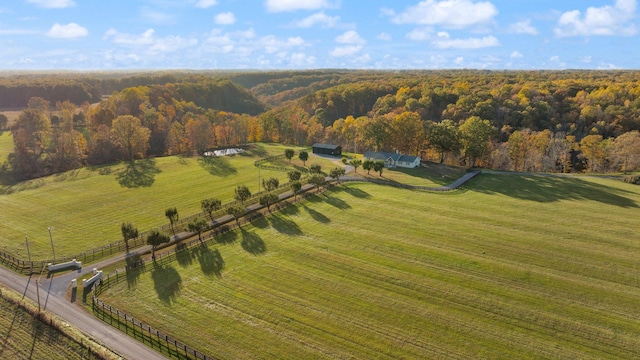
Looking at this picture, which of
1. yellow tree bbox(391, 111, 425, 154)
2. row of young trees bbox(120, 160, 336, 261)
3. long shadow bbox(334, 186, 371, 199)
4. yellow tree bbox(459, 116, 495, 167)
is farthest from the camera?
yellow tree bbox(391, 111, 425, 154)

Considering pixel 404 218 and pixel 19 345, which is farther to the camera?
pixel 404 218

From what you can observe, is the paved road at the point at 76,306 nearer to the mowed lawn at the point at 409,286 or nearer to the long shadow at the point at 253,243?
the mowed lawn at the point at 409,286

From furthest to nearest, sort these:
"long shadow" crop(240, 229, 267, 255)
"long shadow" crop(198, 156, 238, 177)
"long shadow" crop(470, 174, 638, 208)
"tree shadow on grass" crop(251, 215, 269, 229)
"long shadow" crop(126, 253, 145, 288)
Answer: "long shadow" crop(198, 156, 238, 177), "long shadow" crop(470, 174, 638, 208), "tree shadow on grass" crop(251, 215, 269, 229), "long shadow" crop(240, 229, 267, 255), "long shadow" crop(126, 253, 145, 288)

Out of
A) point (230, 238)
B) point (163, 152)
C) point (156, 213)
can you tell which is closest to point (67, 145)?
point (163, 152)

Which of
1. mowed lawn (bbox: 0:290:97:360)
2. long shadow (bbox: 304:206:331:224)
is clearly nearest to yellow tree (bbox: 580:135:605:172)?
long shadow (bbox: 304:206:331:224)

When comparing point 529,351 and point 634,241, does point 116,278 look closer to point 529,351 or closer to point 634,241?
point 529,351

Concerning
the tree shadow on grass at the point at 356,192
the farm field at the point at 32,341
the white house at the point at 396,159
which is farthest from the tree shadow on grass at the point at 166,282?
the white house at the point at 396,159

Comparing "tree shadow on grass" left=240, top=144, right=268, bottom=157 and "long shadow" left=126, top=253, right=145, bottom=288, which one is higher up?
"tree shadow on grass" left=240, top=144, right=268, bottom=157

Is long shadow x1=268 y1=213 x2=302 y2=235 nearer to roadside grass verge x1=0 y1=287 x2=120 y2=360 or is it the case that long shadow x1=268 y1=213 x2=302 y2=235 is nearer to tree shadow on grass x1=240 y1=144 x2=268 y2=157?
roadside grass verge x1=0 y1=287 x2=120 y2=360
